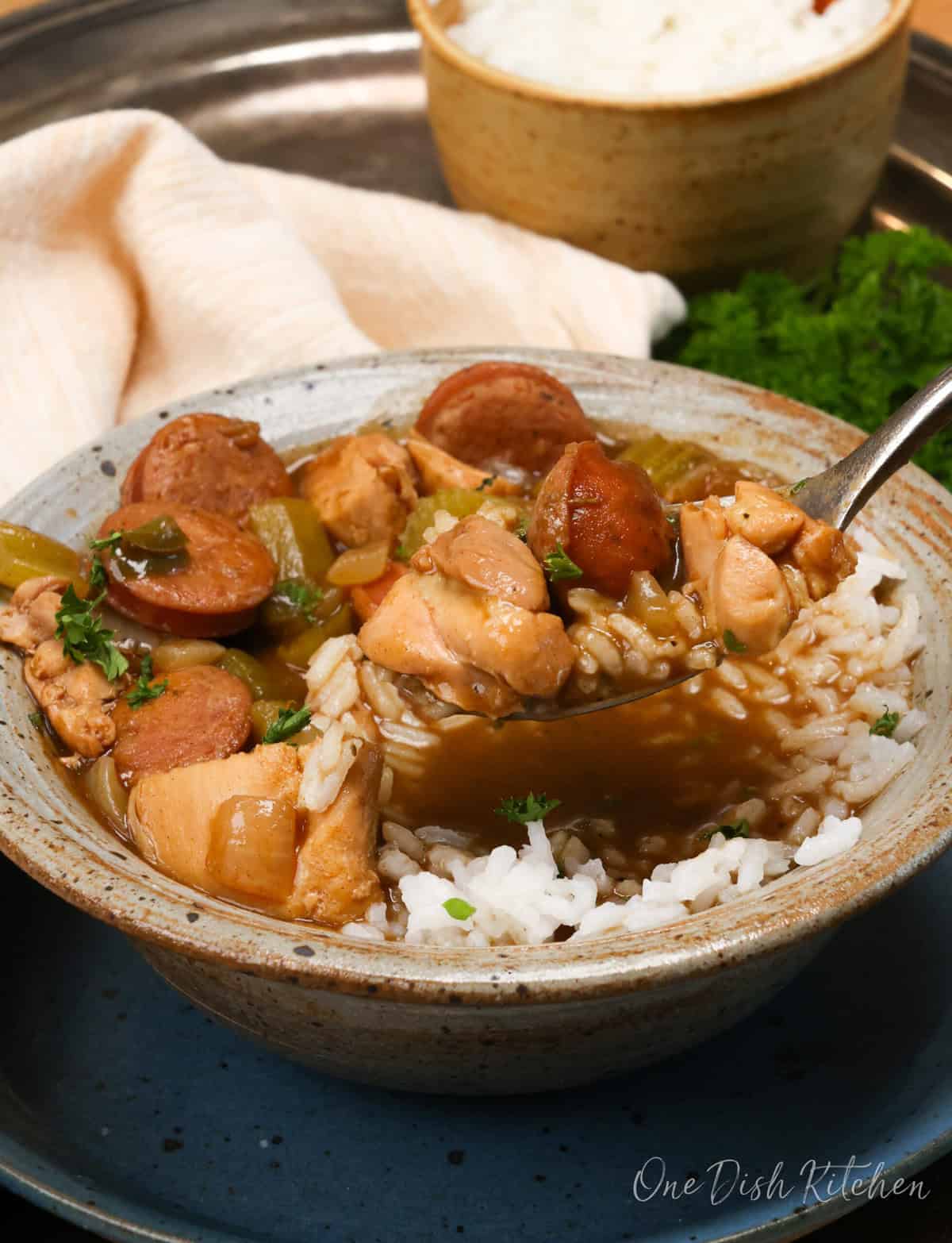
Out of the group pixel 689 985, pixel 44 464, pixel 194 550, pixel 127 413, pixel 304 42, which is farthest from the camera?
pixel 304 42

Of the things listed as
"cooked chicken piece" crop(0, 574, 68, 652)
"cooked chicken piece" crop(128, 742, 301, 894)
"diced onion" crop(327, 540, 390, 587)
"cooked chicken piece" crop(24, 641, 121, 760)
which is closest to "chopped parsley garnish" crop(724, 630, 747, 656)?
"cooked chicken piece" crop(128, 742, 301, 894)

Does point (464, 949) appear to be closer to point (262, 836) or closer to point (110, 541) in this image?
point (262, 836)

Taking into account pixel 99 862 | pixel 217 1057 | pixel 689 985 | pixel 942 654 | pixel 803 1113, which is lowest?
pixel 217 1057

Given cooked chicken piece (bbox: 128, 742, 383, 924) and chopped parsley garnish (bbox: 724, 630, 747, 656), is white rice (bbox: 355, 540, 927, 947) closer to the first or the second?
cooked chicken piece (bbox: 128, 742, 383, 924)

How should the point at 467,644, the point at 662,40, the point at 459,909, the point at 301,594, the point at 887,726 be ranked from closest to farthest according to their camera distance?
1. the point at 459,909
2. the point at 467,644
3. the point at 887,726
4. the point at 301,594
5. the point at 662,40

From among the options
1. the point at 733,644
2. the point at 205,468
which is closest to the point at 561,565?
the point at 733,644

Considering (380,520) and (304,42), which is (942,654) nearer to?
(380,520)

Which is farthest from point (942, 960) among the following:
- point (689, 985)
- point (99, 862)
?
point (99, 862)
